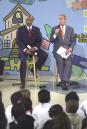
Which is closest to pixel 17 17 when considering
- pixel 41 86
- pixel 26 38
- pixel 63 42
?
pixel 26 38

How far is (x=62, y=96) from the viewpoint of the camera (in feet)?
28.6

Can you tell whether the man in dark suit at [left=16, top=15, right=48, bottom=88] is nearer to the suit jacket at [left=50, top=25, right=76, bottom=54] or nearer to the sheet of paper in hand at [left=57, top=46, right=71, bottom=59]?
the suit jacket at [left=50, top=25, right=76, bottom=54]

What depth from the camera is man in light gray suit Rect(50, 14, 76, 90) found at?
9648mm

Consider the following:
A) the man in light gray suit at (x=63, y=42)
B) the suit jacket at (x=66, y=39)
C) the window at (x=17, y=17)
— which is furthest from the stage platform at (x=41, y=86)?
the window at (x=17, y=17)

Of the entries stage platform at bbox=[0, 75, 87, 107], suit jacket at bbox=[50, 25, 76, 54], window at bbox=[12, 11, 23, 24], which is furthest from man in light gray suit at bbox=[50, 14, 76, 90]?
window at bbox=[12, 11, 23, 24]

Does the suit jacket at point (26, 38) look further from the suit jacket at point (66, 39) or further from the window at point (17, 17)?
the window at point (17, 17)

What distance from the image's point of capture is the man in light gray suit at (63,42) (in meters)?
9.65

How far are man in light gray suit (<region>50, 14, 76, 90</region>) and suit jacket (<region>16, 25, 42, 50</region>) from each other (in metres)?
0.32

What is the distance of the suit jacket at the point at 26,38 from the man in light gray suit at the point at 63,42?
0.32 meters

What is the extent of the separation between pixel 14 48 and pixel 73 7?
5.71 ft

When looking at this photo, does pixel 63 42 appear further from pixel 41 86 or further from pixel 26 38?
pixel 41 86

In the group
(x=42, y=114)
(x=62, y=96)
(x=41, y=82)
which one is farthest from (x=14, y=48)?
(x=42, y=114)

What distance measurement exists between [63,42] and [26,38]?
79 centimetres

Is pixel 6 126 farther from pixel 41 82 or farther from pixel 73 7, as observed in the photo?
pixel 73 7
